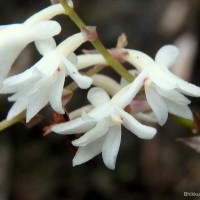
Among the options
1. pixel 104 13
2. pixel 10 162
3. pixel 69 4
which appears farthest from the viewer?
pixel 104 13

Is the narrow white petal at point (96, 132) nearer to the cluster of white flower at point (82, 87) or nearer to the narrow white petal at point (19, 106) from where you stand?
the cluster of white flower at point (82, 87)

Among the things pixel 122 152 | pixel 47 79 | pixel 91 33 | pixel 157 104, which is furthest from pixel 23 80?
pixel 122 152

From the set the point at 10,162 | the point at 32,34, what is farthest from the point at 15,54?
the point at 10,162

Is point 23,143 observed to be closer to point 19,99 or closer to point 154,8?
point 154,8

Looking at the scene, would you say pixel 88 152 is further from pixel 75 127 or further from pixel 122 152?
pixel 122 152

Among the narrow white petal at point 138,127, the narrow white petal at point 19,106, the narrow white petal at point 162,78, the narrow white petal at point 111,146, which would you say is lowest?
the narrow white petal at point 111,146

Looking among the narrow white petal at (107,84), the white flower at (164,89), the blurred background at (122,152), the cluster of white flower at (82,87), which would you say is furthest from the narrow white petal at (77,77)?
the blurred background at (122,152)

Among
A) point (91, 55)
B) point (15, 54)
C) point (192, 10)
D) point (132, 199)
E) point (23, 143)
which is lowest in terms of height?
point (132, 199)
